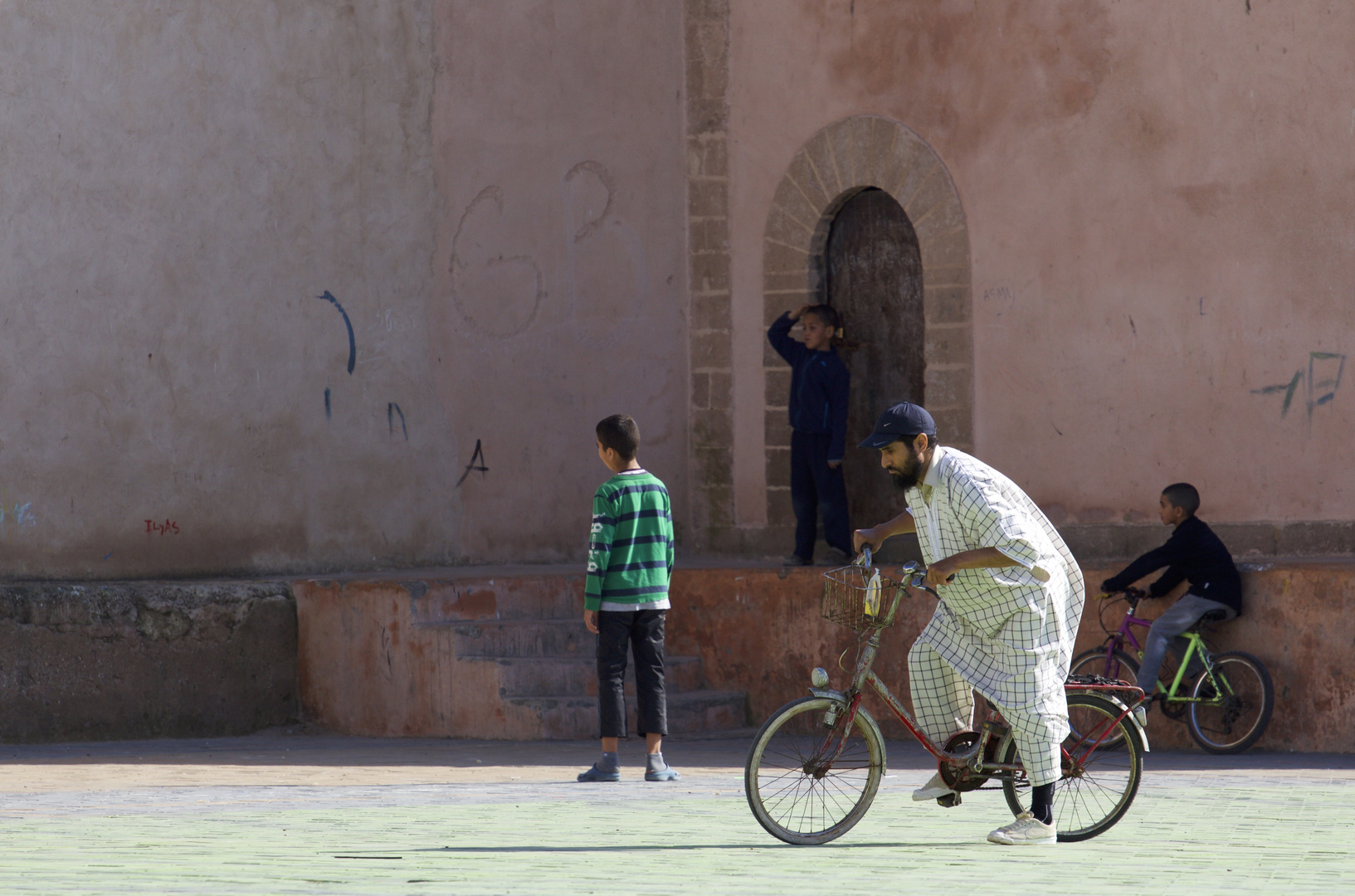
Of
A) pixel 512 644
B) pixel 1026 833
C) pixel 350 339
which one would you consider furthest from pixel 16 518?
pixel 1026 833

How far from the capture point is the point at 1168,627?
8.58 meters

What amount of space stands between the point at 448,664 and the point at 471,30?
4212 mm

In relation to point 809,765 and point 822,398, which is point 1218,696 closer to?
point 822,398

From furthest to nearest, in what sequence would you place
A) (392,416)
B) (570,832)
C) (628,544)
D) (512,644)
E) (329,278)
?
1. (392,416)
2. (329,278)
3. (512,644)
4. (628,544)
5. (570,832)

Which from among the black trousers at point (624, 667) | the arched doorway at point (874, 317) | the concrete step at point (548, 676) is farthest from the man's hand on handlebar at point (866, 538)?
the arched doorway at point (874, 317)

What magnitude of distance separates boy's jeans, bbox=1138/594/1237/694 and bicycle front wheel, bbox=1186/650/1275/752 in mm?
158

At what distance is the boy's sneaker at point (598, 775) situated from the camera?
296 inches

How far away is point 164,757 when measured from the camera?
881 centimetres

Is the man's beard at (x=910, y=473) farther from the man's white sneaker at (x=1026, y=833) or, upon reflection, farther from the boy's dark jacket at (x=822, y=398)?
the boy's dark jacket at (x=822, y=398)

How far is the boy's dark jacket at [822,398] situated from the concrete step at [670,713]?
5.31 feet

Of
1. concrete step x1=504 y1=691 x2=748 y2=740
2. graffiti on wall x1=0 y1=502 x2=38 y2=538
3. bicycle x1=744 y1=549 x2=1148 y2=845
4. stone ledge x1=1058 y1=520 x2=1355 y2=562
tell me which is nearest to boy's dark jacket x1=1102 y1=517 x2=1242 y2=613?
stone ledge x1=1058 y1=520 x2=1355 y2=562

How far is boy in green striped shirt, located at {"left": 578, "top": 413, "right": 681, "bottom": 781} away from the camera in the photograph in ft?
24.5

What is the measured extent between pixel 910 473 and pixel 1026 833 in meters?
1.15

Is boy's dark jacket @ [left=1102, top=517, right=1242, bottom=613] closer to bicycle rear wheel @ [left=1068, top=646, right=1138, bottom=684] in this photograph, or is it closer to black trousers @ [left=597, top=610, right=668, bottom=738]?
bicycle rear wheel @ [left=1068, top=646, right=1138, bottom=684]
